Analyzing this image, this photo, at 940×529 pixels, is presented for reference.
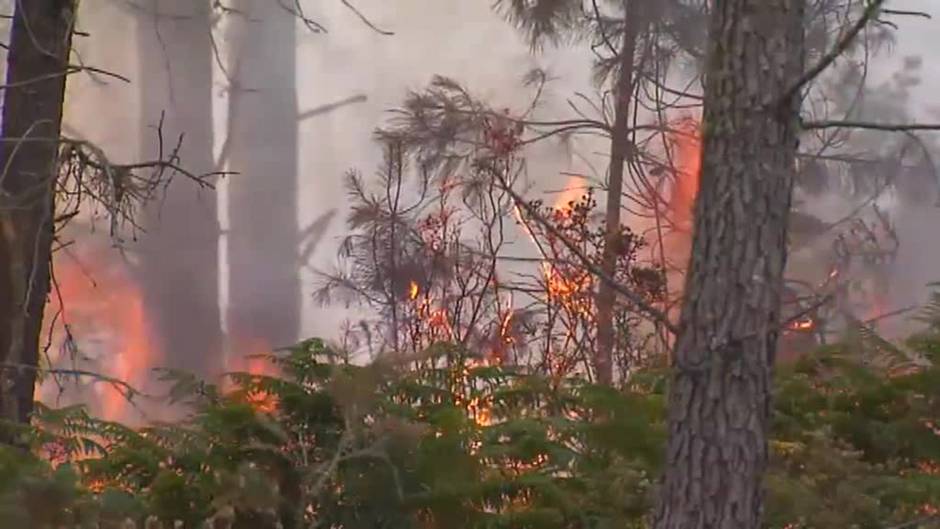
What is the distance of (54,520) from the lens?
2006mm

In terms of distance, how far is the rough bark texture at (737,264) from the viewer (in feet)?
6.28

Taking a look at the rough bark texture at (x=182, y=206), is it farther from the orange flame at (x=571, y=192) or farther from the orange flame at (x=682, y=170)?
the orange flame at (x=682, y=170)

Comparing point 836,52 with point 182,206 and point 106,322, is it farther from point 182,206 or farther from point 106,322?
point 106,322

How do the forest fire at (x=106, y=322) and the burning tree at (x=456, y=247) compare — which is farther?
the forest fire at (x=106, y=322)

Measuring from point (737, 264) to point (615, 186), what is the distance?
11.6 ft

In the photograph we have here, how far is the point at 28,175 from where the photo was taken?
3.18 meters

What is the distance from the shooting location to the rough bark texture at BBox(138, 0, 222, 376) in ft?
17.8

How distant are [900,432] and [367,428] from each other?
1.44m

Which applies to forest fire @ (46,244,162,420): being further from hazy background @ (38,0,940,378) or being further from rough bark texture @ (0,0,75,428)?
rough bark texture @ (0,0,75,428)

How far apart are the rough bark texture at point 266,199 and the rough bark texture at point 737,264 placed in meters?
3.80

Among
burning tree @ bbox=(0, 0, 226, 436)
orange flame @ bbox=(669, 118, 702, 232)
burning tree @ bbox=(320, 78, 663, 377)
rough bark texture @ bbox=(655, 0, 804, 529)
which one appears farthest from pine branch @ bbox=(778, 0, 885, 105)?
orange flame @ bbox=(669, 118, 702, 232)

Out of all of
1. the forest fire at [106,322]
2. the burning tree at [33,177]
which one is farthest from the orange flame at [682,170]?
the burning tree at [33,177]

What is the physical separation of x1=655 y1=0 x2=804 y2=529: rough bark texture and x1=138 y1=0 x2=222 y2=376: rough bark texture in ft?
12.6

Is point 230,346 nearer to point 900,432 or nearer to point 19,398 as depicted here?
point 19,398
